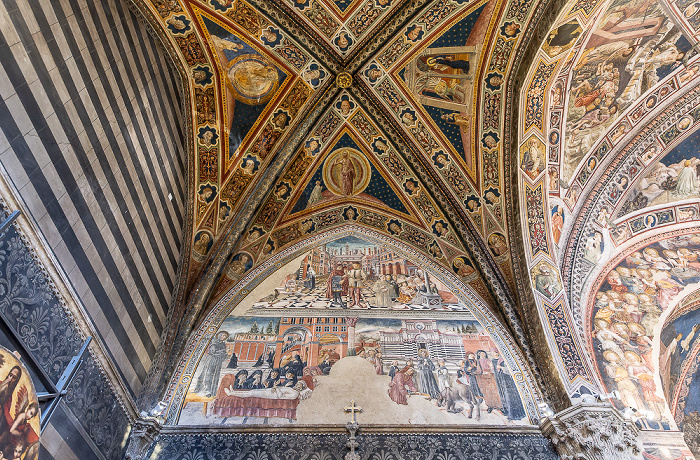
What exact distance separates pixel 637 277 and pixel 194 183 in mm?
9109

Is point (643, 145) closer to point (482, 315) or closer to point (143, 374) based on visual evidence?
point (482, 315)

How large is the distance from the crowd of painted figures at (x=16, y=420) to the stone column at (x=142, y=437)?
1.98 m

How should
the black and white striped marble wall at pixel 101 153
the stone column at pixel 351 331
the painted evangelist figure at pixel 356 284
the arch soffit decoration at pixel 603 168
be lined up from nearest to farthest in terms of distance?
the black and white striped marble wall at pixel 101 153
the stone column at pixel 351 331
the arch soffit decoration at pixel 603 168
the painted evangelist figure at pixel 356 284

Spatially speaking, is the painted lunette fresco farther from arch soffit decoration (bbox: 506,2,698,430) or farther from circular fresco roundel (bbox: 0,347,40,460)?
circular fresco roundel (bbox: 0,347,40,460)

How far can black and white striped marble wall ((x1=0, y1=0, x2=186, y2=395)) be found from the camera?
16.8ft

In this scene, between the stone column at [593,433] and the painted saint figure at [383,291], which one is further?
the painted saint figure at [383,291]

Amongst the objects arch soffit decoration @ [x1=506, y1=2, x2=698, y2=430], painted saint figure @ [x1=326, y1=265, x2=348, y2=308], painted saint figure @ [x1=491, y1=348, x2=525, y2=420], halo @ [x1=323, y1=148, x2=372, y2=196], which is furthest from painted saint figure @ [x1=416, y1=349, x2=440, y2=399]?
halo @ [x1=323, y1=148, x2=372, y2=196]

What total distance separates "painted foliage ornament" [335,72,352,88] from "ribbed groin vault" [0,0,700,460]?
4cm

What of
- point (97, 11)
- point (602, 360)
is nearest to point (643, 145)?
point (602, 360)

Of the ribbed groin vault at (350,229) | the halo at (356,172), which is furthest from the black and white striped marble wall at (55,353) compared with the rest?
the halo at (356,172)

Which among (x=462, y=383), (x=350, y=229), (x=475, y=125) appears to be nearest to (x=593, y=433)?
(x=462, y=383)

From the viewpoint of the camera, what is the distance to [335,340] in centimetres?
845

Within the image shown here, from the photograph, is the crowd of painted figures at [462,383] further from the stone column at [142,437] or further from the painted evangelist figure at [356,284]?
the stone column at [142,437]

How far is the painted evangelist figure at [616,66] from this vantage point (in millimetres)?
8078
